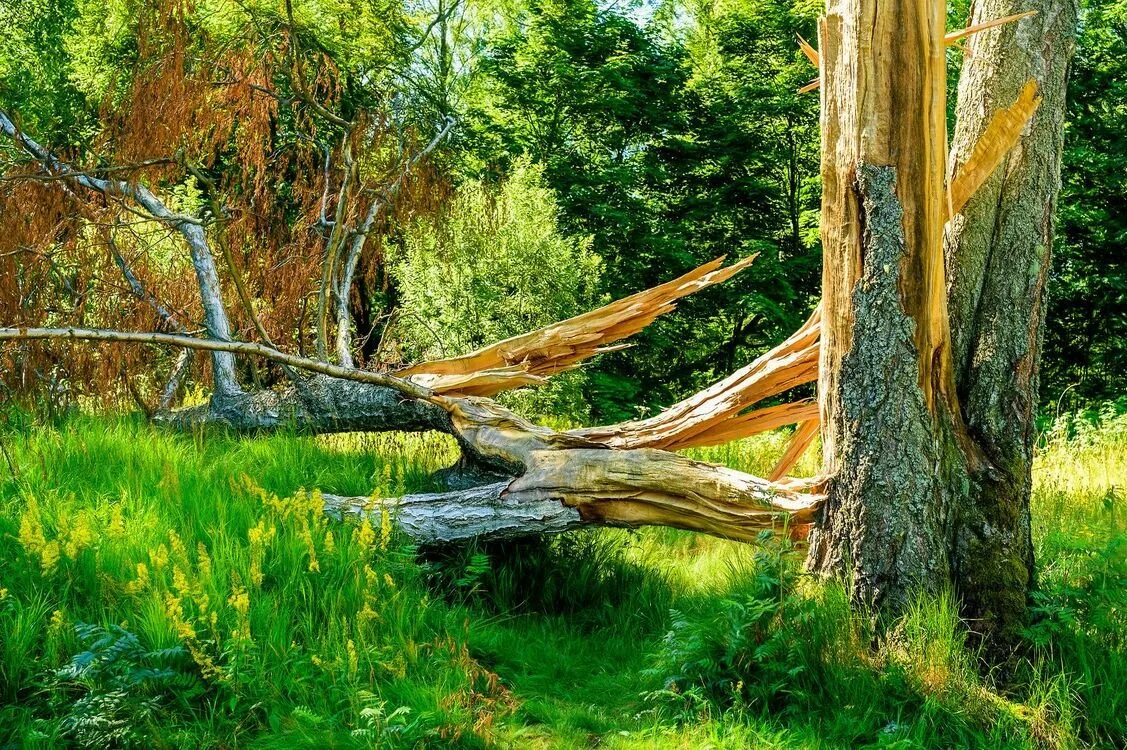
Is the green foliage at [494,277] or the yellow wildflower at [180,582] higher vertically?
the green foliage at [494,277]

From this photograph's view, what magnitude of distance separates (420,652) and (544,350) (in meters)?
3.03

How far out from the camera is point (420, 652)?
3973 mm

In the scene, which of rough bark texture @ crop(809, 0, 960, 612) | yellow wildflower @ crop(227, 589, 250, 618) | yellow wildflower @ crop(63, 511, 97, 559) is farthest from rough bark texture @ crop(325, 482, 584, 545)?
rough bark texture @ crop(809, 0, 960, 612)

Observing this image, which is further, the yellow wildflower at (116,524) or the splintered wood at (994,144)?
the splintered wood at (994,144)

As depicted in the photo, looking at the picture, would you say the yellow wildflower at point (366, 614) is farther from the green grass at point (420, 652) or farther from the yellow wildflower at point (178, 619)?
the yellow wildflower at point (178, 619)

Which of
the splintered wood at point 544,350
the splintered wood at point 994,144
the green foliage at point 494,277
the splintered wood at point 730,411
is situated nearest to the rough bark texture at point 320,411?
the splintered wood at point 544,350

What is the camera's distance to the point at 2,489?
4.73 m

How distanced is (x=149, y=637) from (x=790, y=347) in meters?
3.60

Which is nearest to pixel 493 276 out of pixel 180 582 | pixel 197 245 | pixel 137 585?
pixel 197 245

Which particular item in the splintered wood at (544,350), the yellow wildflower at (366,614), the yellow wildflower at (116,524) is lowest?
the yellow wildflower at (366,614)

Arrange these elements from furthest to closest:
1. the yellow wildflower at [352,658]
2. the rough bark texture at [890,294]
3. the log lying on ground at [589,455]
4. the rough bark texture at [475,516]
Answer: the rough bark texture at [475,516] → the log lying on ground at [589,455] → the rough bark texture at [890,294] → the yellow wildflower at [352,658]

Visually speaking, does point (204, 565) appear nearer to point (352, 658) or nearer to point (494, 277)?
point (352, 658)

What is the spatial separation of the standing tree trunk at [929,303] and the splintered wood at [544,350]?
2.14 metres

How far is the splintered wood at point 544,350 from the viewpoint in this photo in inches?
248
